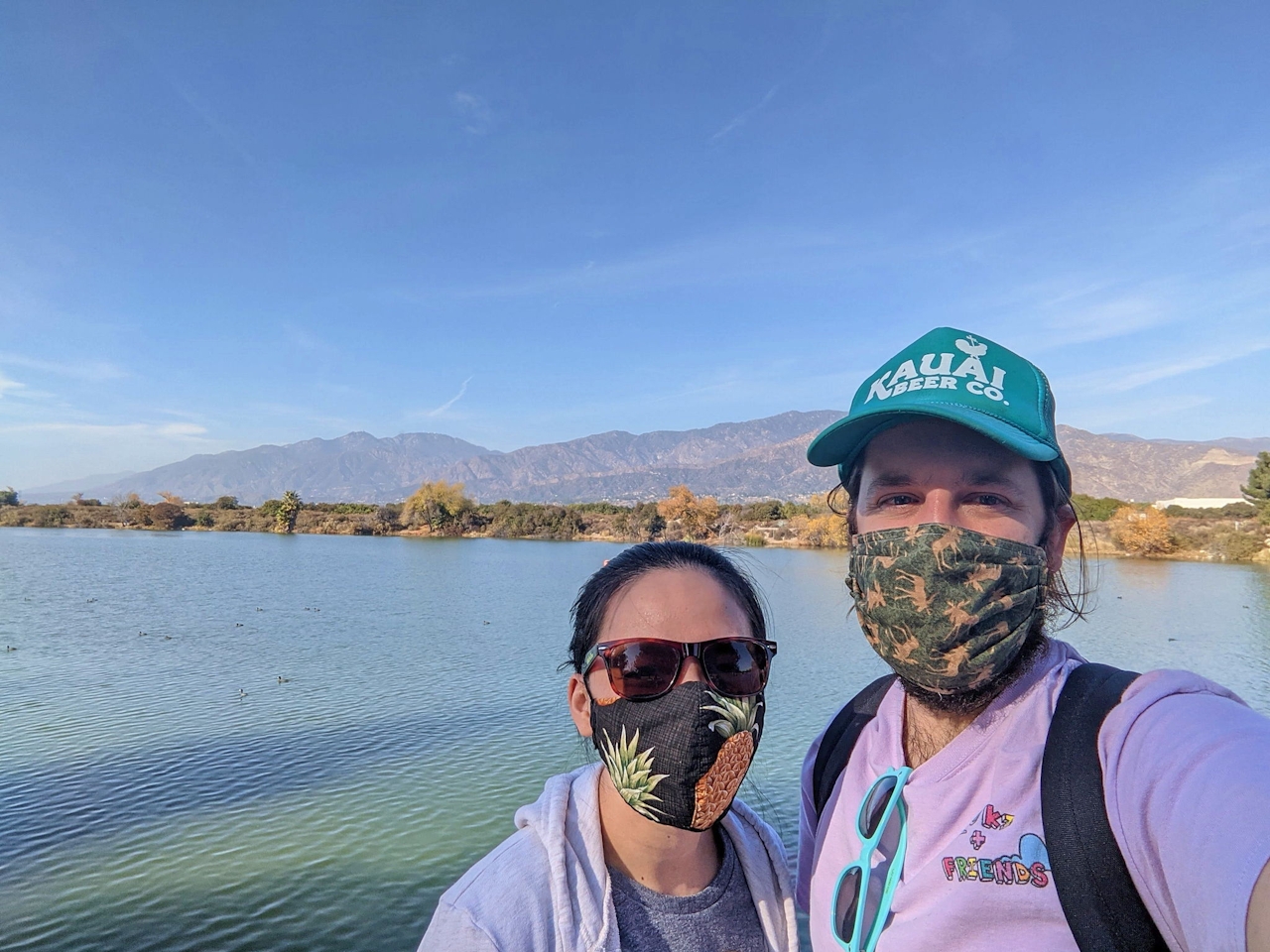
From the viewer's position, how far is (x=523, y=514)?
7169 cm

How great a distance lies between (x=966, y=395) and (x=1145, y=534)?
190ft

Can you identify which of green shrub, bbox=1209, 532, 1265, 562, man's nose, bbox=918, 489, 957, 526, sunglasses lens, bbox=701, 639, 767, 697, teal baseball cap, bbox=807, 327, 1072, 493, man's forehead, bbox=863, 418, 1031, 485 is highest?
teal baseball cap, bbox=807, 327, 1072, 493

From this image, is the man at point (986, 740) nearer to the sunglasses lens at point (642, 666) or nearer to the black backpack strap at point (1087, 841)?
the black backpack strap at point (1087, 841)

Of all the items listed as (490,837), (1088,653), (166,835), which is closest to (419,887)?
(490,837)

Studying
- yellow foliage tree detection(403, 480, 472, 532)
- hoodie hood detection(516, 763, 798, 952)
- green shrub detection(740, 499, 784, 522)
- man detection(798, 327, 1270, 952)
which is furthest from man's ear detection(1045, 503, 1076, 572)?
yellow foliage tree detection(403, 480, 472, 532)

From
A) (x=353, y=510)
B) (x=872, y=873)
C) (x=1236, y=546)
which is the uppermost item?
(x=353, y=510)

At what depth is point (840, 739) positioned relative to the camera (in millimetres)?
1879

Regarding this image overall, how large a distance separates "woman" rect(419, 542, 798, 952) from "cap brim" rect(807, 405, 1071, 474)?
1.71 feet

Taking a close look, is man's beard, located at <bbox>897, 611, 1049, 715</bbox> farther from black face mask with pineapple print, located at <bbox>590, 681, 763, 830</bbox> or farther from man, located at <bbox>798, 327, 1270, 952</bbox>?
black face mask with pineapple print, located at <bbox>590, 681, 763, 830</bbox>

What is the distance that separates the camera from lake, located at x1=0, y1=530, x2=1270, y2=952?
252 inches

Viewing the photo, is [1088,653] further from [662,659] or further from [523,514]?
[523,514]

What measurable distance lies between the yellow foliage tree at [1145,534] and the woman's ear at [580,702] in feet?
189


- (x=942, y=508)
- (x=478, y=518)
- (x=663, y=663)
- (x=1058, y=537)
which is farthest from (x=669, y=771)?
(x=478, y=518)

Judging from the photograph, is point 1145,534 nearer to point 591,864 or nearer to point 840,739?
point 840,739
